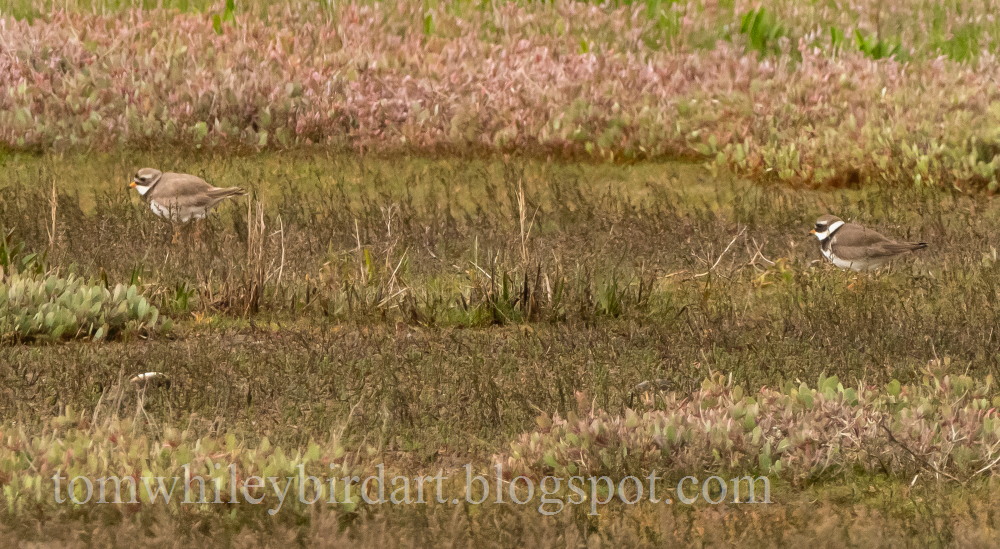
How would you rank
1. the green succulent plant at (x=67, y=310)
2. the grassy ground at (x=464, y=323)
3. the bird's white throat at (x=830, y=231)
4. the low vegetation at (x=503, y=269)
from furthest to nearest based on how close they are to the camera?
the bird's white throat at (x=830, y=231) < the green succulent plant at (x=67, y=310) < the low vegetation at (x=503, y=269) < the grassy ground at (x=464, y=323)

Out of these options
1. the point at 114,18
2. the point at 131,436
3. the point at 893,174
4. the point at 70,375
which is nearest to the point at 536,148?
the point at 893,174

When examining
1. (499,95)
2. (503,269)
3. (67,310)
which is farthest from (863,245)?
(499,95)

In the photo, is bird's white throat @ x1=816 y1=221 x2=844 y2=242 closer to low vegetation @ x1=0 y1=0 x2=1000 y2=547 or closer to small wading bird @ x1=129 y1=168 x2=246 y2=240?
low vegetation @ x1=0 y1=0 x2=1000 y2=547

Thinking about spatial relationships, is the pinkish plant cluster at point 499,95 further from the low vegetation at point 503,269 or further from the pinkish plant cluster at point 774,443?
the pinkish plant cluster at point 774,443

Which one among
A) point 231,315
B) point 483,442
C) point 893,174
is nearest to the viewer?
point 483,442

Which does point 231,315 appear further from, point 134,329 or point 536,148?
point 536,148

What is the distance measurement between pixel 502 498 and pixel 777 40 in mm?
12362

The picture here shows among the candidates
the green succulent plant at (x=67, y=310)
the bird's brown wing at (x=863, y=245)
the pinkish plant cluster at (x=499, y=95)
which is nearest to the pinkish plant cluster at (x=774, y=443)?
the green succulent plant at (x=67, y=310)

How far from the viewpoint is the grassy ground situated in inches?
230

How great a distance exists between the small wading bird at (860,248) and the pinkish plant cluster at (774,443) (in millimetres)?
3600

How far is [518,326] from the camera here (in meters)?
9.59

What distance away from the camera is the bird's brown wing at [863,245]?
33.9 ft

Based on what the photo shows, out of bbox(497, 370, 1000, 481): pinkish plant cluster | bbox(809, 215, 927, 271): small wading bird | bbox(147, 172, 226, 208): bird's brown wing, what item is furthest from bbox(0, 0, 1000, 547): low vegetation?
bbox(147, 172, 226, 208): bird's brown wing

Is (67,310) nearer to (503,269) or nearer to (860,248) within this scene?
(503,269)
